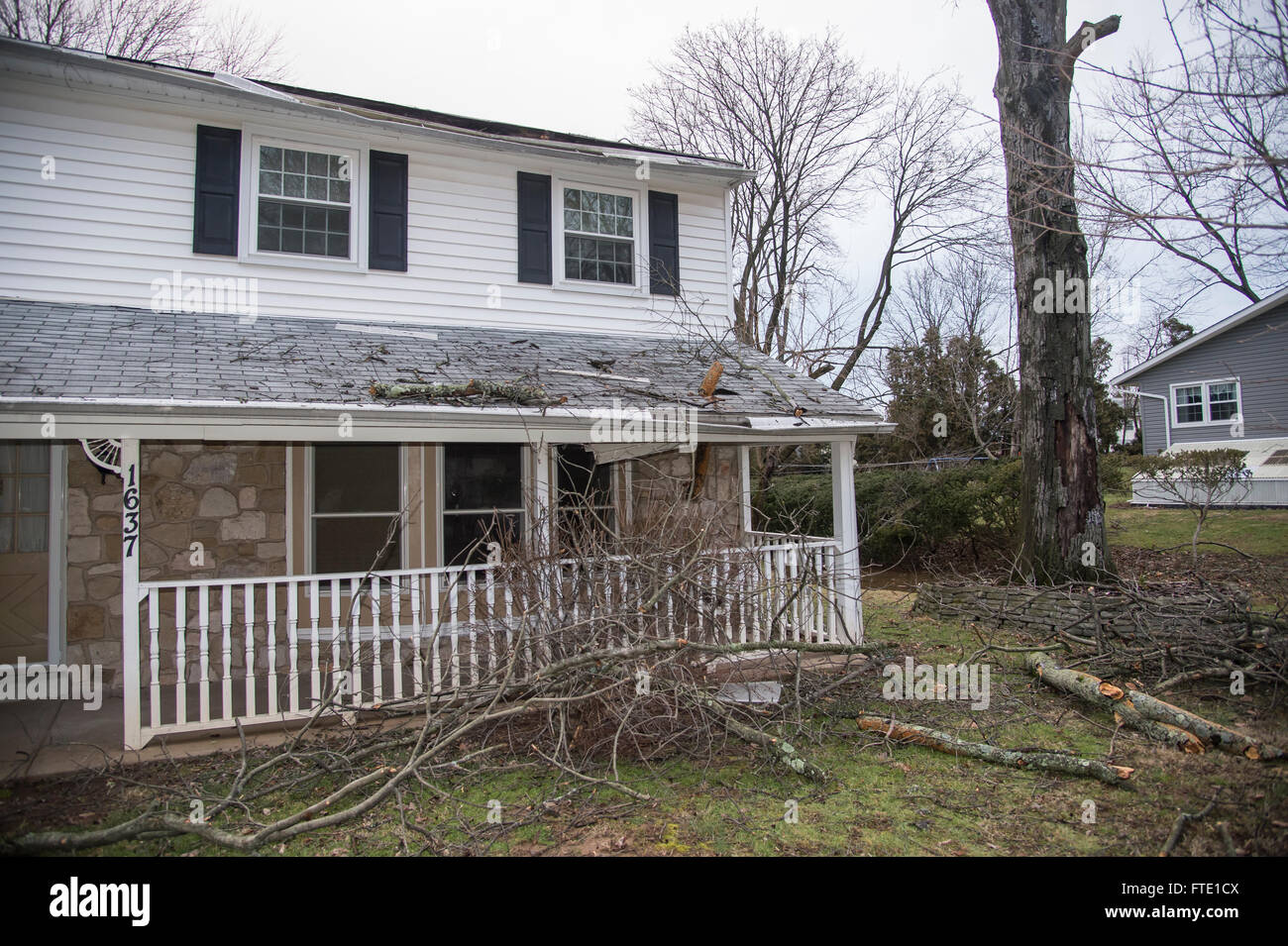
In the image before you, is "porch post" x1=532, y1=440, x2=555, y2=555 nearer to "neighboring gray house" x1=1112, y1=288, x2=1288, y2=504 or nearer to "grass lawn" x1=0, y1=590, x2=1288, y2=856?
"grass lawn" x1=0, y1=590, x2=1288, y2=856

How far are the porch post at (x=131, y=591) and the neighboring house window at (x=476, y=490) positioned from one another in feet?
9.77

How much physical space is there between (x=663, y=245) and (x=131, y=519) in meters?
6.25

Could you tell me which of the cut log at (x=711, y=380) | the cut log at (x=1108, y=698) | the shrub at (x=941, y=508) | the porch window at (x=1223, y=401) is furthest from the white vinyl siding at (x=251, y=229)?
the porch window at (x=1223, y=401)

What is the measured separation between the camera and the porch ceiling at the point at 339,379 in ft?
16.3

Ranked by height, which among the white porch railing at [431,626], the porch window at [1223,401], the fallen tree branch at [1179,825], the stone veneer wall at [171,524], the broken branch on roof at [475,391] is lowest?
the fallen tree branch at [1179,825]

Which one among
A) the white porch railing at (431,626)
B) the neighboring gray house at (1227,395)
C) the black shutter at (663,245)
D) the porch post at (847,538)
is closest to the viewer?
the white porch railing at (431,626)

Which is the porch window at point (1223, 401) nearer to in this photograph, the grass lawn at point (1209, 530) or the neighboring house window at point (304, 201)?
the grass lawn at point (1209, 530)

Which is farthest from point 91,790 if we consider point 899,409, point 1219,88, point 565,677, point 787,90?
point 787,90

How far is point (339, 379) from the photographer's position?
5.89 m

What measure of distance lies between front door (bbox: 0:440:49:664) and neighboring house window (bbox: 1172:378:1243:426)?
2418 centimetres

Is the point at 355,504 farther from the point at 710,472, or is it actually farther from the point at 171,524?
the point at 710,472

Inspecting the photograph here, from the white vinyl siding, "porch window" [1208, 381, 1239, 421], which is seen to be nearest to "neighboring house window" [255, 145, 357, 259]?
the white vinyl siding

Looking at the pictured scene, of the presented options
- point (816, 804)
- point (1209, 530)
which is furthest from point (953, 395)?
point (816, 804)
